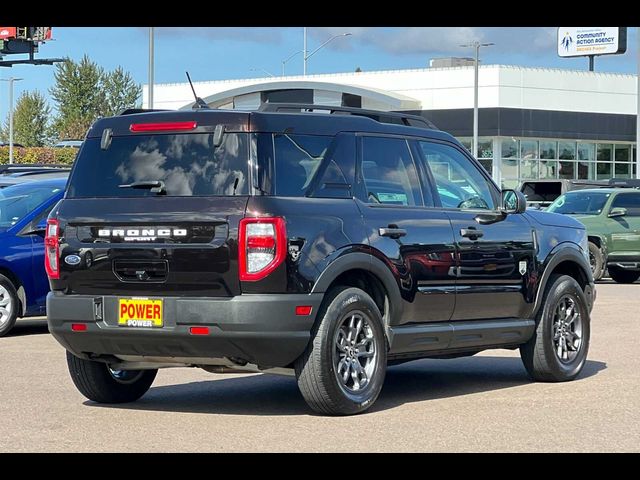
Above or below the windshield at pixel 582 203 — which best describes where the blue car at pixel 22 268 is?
below

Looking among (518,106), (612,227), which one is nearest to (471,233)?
(612,227)

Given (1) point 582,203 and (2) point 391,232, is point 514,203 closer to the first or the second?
(2) point 391,232

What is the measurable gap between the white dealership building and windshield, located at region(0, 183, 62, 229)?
55.0 m

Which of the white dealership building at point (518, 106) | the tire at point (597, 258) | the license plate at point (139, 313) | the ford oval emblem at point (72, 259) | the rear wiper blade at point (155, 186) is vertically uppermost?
the white dealership building at point (518, 106)

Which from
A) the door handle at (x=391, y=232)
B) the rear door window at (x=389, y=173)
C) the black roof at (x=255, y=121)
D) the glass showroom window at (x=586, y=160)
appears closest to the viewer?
the black roof at (x=255, y=121)

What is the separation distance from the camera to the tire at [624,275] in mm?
26594

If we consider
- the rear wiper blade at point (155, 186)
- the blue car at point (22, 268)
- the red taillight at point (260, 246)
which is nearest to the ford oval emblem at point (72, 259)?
the rear wiper blade at point (155, 186)

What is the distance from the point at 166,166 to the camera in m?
8.95

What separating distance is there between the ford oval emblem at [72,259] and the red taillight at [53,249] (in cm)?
10

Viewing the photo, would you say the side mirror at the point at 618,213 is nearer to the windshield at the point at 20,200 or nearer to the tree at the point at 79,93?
the windshield at the point at 20,200

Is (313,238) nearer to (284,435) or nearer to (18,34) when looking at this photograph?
(284,435)

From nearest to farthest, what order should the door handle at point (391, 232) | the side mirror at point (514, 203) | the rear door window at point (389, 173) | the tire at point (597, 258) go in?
the door handle at point (391, 232) → the rear door window at point (389, 173) → the side mirror at point (514, 203) → the tire at point (597, 258)

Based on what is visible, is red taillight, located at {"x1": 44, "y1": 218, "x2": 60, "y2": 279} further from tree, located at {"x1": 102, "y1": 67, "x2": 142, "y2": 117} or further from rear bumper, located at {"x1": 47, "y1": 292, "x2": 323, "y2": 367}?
tree, located at {"x1": 102, "y1": 67, "x2": 142, "y2": 117}
